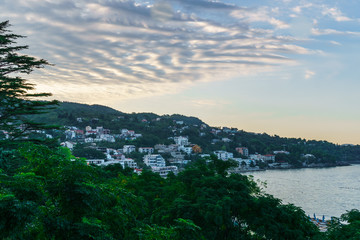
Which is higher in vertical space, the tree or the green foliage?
the tree

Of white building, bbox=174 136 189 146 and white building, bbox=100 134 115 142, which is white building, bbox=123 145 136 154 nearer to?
white building, bbox=100 134 115 142

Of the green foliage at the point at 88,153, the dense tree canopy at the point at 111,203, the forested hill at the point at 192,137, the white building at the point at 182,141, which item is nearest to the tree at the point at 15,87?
the dense tree canopy at the point at 111,203

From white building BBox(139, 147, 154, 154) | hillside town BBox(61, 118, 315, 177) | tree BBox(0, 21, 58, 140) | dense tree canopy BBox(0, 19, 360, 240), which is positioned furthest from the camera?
white building BBox(139, 147, 154, 154)

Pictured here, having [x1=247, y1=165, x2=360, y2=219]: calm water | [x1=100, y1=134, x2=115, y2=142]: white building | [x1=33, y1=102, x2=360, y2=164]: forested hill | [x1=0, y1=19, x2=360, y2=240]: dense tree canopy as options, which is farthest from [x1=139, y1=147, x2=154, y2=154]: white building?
[x1=0, y1=19, x2=360, y2=240]: dense tree canopy

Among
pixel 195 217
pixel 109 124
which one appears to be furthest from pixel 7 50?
pixel 109 124

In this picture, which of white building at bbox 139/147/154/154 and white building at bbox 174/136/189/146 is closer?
white building at bbox 139/147/154/154

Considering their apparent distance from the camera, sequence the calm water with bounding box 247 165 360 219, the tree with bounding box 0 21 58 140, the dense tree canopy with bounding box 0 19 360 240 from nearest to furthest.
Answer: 1. the dense tree canopy with bounding box 0 19 360 240
2. the tree with bounding box 0 21 58 140
3. the calm water with bounding box 247 165 360 219

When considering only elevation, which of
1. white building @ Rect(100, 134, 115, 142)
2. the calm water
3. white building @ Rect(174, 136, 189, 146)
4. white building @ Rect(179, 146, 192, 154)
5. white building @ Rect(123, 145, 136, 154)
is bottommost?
the calm water

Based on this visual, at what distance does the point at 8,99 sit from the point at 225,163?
445 inches

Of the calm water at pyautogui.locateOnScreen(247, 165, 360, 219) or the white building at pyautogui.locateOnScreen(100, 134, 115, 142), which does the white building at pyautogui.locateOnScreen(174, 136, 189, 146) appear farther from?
the calm water at pyautogui.locateOnScreen(247, 165, 360, 219)

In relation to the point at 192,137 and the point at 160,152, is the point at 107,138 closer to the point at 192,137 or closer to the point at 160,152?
the point at 160,152

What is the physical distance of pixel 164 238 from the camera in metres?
6.01

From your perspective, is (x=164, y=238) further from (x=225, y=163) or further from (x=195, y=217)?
(x=225, y=163)

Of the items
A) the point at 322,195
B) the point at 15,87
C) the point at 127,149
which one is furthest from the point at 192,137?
the point at 15,87
